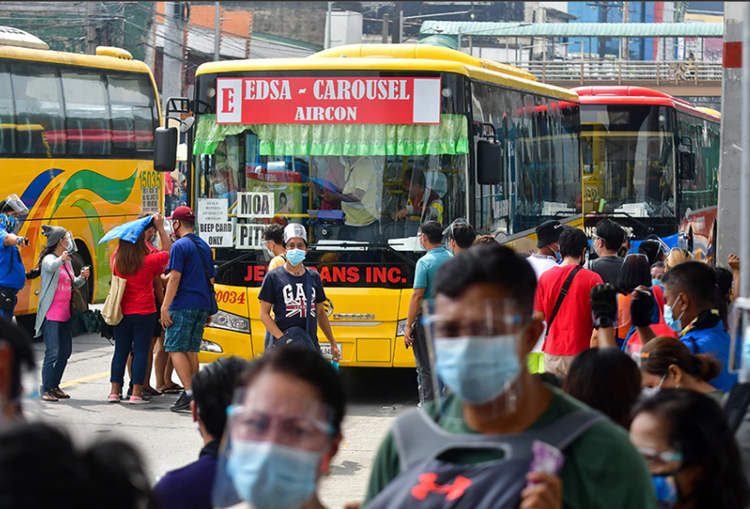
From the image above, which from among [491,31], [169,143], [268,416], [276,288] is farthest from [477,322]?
[491,31]

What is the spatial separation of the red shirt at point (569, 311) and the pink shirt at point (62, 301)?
5.02 meters

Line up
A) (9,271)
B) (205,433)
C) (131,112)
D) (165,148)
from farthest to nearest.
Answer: (131,112)
(9,271)
(165,148)
(205,433)

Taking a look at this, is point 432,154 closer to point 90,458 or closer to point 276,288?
point 276,288

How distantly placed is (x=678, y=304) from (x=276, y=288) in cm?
371

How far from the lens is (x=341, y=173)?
10.1 m

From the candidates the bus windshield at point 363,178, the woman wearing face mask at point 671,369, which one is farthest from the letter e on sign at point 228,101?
the woman wearing face mask at point 671,369

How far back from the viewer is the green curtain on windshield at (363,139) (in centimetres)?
998

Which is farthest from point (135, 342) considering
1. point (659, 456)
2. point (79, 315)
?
point (659, 456)

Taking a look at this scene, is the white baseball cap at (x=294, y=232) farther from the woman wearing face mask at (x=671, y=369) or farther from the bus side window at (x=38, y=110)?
the bus side window at (x=38, y=110)

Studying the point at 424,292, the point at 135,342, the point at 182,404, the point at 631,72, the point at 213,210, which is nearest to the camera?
the point at 424,292

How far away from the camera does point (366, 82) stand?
10.2m

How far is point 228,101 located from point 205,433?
712 centimetres

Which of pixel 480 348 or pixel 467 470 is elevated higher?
pixel 480 348

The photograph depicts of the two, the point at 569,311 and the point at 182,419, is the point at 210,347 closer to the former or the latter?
the point at 182,419
